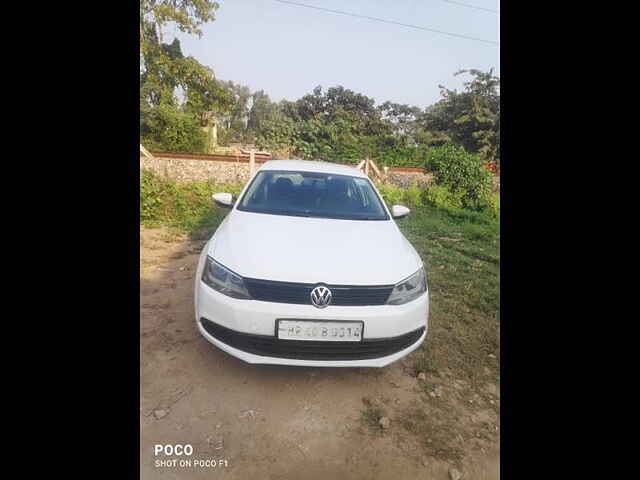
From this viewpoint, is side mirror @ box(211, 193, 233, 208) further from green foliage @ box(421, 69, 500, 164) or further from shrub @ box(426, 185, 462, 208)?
green foliage @ box(421, 69, 500, 164)

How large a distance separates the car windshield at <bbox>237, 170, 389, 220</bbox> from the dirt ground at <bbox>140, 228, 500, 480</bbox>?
3.75 ft

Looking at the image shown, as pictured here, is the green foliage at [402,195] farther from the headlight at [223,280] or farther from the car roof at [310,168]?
the headlight at [223,280]

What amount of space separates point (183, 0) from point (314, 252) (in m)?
11.5

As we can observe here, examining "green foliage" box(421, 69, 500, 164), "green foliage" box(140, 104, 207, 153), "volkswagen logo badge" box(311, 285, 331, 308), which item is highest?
"green foliage" box(421, 69, 500, 164)

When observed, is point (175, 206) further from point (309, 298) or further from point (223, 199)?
point (309, 298)

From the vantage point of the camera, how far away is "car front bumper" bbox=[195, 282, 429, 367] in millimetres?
1637

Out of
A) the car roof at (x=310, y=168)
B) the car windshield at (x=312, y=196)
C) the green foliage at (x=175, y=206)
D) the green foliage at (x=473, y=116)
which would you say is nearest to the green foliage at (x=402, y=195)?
the green foliage at (x=175, y=206)

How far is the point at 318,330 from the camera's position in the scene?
64.8 inches

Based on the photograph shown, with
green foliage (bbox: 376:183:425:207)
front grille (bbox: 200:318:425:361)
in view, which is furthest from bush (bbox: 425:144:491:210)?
front grille (bbox: 200:318:425:361)

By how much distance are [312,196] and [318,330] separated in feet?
4.45

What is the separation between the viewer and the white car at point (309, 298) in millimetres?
1647

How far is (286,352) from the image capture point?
1677 mm

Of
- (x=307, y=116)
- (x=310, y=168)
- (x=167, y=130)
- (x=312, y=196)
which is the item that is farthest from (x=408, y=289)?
(x=307, y=116)
